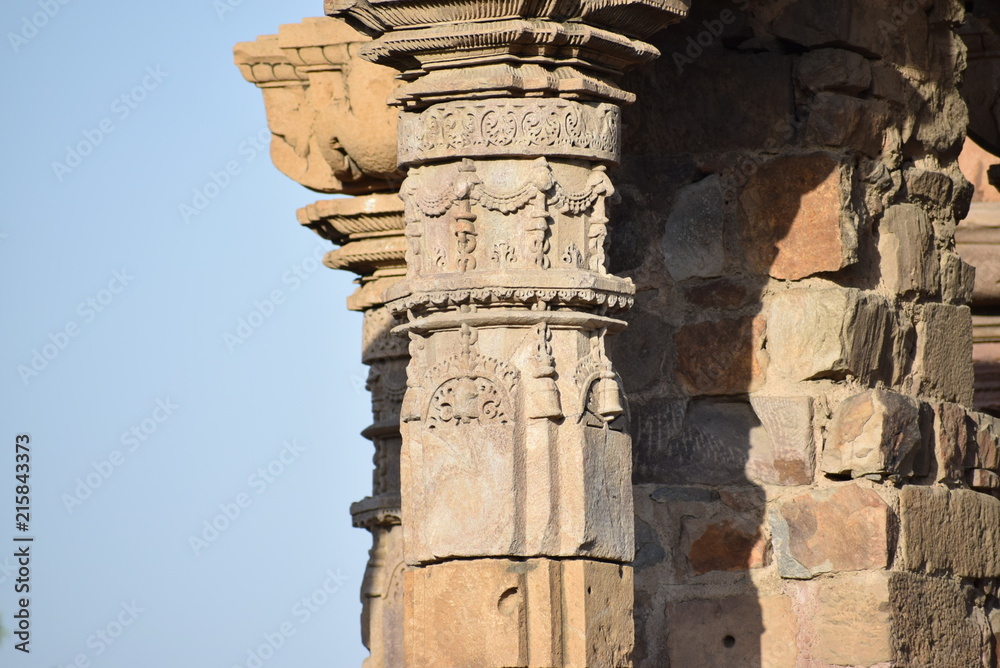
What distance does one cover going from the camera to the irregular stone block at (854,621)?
19.0ft

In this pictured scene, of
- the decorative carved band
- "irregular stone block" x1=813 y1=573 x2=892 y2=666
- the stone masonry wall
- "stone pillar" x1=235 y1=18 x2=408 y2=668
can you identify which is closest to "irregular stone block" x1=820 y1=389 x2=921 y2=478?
the stone masonry wall

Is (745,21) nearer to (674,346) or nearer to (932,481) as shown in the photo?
(674,346)

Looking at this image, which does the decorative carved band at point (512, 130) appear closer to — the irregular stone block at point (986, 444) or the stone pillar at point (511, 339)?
the stone pillar at point (511, 339)

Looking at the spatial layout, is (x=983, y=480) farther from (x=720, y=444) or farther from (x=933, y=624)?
(x=720, y=444)

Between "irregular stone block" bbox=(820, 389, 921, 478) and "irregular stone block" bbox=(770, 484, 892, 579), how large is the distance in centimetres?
8

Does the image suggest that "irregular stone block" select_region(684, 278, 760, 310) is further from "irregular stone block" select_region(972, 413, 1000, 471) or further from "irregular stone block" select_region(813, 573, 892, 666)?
"irregular stone block" select_region(972, 413, 1000, 471)

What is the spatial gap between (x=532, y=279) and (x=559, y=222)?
0.21 m

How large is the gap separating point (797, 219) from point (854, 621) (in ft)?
4.25

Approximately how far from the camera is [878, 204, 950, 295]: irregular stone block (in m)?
6.34

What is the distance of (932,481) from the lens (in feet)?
20.6

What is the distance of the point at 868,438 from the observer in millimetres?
5934

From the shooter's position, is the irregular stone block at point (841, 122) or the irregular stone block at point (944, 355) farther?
the irregular stone block at point (944, 355)

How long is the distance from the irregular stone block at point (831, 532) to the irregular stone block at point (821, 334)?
0.39 meters

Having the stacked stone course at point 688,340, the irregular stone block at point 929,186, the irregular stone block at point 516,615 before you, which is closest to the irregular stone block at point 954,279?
the stacked stone course at point 688,340
